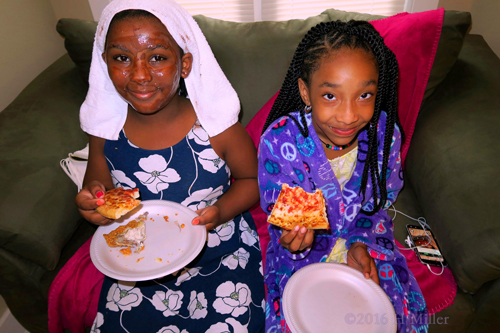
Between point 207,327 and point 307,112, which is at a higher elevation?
point 307,112

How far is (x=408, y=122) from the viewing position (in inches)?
79.2

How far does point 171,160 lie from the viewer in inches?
64.8

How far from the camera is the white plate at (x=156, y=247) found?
130cm

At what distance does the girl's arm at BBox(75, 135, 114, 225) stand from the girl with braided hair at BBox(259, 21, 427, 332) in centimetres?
84

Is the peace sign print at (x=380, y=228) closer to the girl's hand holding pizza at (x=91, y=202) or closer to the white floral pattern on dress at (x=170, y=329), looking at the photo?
the white floral pattern on dress at (x=170, y=329)

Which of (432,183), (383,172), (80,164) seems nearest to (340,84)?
(383,172)

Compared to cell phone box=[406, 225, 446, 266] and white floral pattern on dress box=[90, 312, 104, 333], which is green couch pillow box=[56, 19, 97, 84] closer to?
white floral pattern on dress box=[90, 312, 104, 333]

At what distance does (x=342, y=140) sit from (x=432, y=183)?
755mm

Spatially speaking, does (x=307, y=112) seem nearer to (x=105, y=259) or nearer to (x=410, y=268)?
(x=410, y=268)

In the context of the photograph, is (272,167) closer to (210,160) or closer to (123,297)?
(210,160)

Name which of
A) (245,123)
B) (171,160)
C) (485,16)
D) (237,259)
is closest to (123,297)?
(237,259)

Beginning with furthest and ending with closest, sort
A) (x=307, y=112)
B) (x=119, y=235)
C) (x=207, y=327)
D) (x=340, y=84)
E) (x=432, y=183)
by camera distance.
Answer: (x=432, y=183)
(x=307, y=112)
(x=119, y=235)
(x=207, y=327)
(x=340, y=84)

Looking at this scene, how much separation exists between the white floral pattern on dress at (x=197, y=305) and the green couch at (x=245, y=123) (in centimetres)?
79

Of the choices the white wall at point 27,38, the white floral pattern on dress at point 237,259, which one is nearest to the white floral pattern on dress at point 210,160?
the white floral pattern on dress at point 237,259
